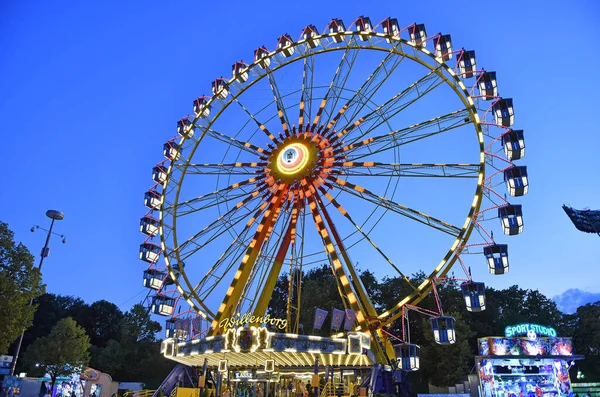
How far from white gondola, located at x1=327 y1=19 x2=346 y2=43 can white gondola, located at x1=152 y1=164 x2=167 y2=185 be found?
42.3 ft

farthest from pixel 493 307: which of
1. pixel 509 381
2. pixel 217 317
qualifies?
pixel 217 317

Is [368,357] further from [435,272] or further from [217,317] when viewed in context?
[217,317]

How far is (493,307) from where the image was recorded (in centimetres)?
4634

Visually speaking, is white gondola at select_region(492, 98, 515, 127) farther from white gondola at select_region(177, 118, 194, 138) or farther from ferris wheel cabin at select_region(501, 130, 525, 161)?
white gondola at select_region(177, 118, 194, 138)

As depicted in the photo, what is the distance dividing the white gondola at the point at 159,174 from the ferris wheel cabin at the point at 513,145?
18900mm

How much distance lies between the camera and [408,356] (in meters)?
20.7

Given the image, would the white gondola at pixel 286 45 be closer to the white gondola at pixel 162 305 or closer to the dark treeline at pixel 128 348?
the white gondola at pixel 162 305

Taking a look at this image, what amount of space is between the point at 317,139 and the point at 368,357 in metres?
11.6

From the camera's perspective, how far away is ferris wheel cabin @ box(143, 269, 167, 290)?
26.4 m

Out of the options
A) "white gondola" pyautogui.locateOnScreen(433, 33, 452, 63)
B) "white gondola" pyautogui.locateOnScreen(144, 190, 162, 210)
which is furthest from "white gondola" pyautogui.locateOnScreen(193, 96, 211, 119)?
"white gondola" pyautogui.locateOnScreen(433, 33, 452, 63)

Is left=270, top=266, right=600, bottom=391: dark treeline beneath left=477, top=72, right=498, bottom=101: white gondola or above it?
beneath

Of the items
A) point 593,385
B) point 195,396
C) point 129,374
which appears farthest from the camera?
point 129,374

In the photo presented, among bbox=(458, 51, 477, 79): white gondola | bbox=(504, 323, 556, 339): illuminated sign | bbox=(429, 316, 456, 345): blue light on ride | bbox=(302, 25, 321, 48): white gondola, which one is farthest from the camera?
bbox=(504, 323, 556, 339): illuminated sign

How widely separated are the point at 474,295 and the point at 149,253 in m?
17.9
